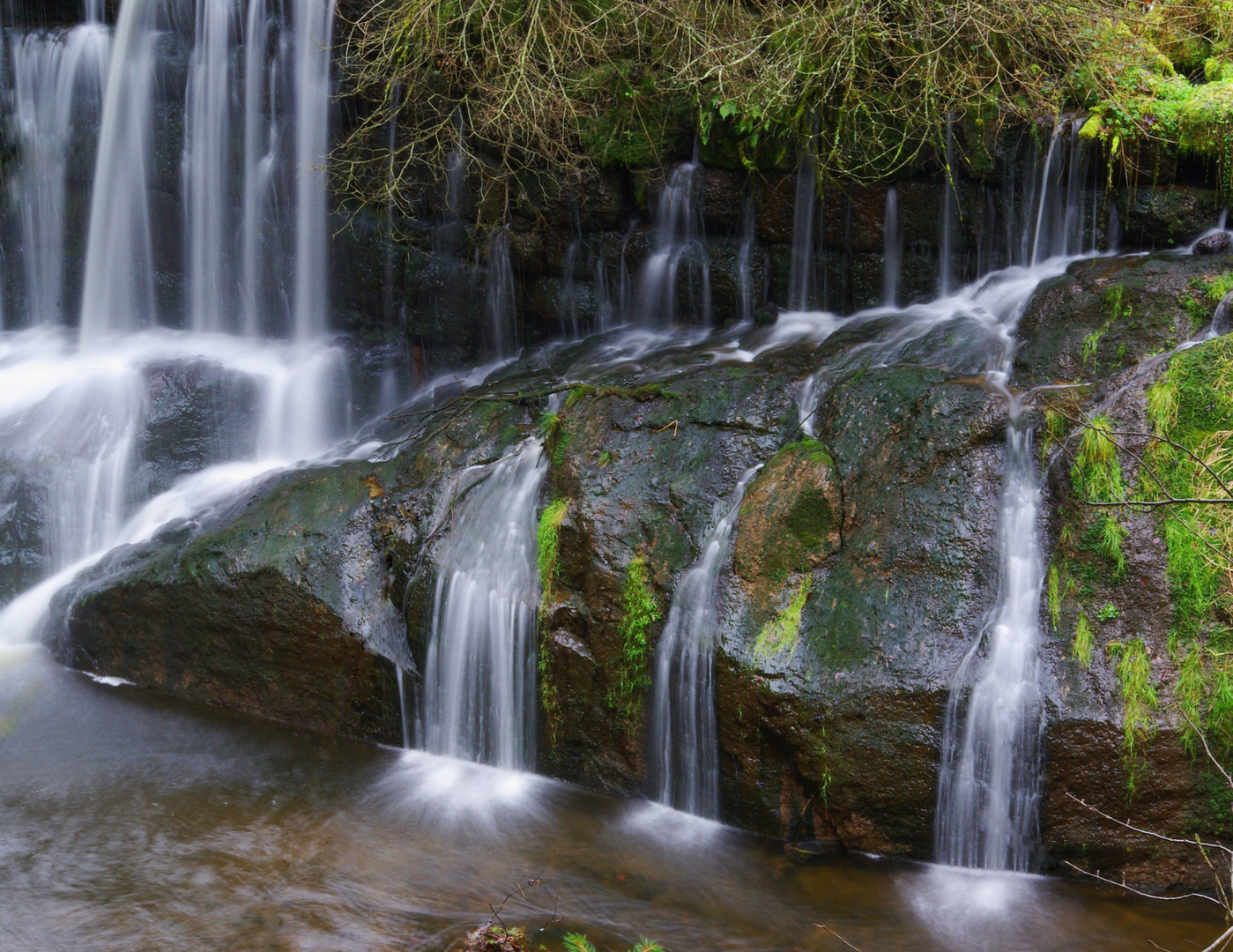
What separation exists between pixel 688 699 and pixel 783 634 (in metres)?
0.59

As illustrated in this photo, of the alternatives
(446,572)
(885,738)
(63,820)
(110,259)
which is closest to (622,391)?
(446,572)

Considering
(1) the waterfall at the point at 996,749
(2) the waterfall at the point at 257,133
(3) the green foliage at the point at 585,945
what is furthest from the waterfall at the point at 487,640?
(2) the waterfall at the point at 257,133

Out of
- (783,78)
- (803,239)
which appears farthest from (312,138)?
(803,239)

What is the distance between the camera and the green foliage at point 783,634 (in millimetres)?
4723

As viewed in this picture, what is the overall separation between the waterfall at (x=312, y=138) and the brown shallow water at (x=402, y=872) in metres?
4.79

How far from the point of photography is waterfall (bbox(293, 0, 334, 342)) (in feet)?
29.0

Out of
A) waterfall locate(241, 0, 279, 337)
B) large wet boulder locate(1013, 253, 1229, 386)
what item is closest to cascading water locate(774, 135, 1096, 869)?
large wet boulder locate(1013, 253, 1229, 386)

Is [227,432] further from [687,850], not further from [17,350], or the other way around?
[687,850]

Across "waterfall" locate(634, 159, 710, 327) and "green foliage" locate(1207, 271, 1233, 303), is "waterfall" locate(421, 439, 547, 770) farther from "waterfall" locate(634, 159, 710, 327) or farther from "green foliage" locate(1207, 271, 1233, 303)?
"green foliage" locate(1207, 271, 1233, 303)

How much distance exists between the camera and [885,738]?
450 centimetres

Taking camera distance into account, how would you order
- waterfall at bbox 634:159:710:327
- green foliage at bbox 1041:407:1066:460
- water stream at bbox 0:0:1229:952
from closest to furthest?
water stream at bbox 0:0:1229:952 < green foliage at bbox 1041:407:1066:460 < waterfall at bbox 634:159:710:327

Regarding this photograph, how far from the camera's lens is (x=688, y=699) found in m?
4.94

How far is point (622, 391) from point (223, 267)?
5.12 meters

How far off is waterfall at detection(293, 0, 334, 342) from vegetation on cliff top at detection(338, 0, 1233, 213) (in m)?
0.63
